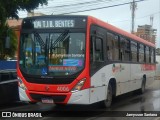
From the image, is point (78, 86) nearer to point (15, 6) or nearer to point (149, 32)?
point (15, 6)

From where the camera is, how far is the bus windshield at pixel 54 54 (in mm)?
10812

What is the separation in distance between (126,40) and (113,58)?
2.46 meters

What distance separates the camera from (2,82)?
42.5 feet

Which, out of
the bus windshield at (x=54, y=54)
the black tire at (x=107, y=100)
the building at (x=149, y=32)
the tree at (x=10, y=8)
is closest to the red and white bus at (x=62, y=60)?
the bus windshield at (x=54, y=54)

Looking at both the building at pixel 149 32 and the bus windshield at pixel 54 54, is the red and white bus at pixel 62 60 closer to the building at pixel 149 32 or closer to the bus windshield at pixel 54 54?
the bus windshield at pixel 54 54

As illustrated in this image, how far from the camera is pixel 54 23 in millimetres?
11320

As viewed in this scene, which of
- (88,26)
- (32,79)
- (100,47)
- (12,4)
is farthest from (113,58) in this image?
(12,4)

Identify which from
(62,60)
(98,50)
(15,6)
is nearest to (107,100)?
(98,50)

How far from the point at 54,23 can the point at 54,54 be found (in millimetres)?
1013

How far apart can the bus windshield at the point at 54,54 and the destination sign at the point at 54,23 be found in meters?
0.23

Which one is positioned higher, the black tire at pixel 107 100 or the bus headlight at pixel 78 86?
the bus headlight at pixel 78 86

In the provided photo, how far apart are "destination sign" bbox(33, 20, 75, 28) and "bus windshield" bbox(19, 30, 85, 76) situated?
23cm

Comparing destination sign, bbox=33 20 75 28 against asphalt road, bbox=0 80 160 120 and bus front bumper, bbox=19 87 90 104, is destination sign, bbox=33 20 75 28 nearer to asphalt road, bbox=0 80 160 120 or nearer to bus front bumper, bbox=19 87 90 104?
bus front bumper, bbox=19 87 90 104

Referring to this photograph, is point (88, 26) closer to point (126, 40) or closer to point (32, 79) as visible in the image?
point (32, 79)
